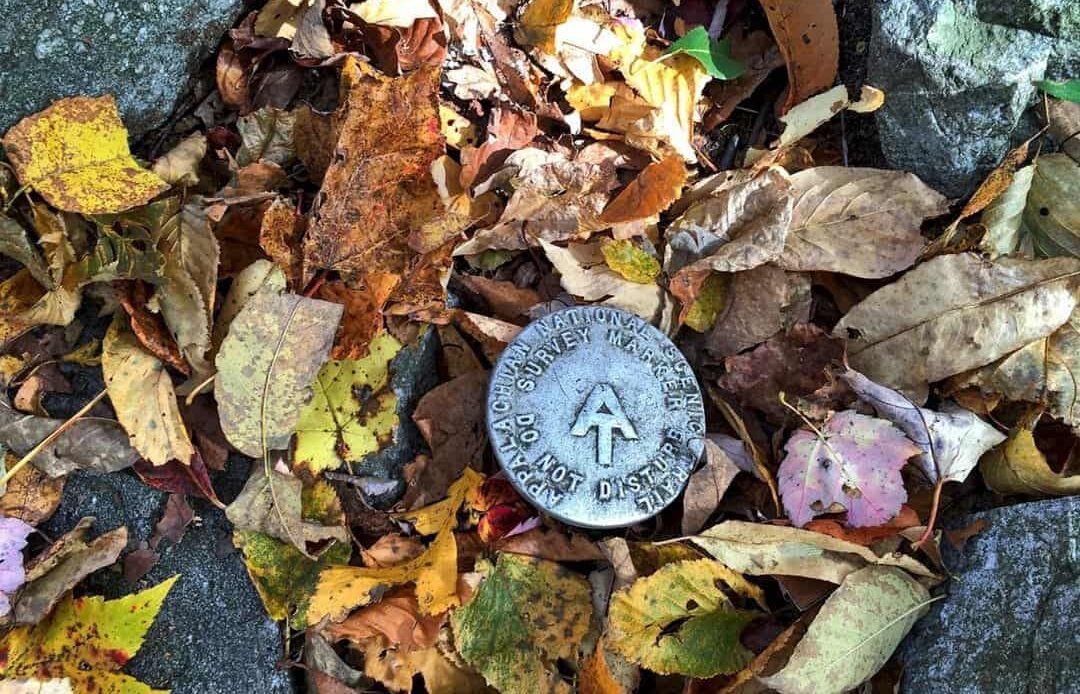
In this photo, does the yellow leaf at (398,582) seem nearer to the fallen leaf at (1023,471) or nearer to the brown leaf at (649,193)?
the brown leaf at (649,193)

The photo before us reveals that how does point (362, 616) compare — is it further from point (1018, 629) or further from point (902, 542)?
point (1018, 629)

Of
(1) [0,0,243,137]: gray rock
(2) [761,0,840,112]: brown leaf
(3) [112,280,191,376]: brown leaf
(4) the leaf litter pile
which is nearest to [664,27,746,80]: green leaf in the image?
(4) the leaf litter pile

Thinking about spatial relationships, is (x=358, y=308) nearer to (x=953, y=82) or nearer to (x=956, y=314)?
(x=956, y=314)

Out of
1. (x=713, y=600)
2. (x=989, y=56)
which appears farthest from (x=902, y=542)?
(x=989, y=56)

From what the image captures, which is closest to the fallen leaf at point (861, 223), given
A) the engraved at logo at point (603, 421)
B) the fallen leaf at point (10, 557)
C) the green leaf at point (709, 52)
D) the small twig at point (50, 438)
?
the green leaf at point (709, 52)

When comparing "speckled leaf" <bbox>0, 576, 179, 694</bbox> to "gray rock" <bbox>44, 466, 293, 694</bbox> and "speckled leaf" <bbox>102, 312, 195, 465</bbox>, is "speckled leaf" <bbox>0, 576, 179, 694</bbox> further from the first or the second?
"speckled leaf" <bbox>102, 312, 195, 465</bbox>

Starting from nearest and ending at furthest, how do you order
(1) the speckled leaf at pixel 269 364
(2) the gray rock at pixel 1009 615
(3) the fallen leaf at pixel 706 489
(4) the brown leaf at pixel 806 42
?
(2) the gray rock at pixel 1009 615, (1) the speckled leaf at pixel 269 364, (3) the fallen leaf at pixel 706 489, (4) the brown leaf at pixel 806 42
